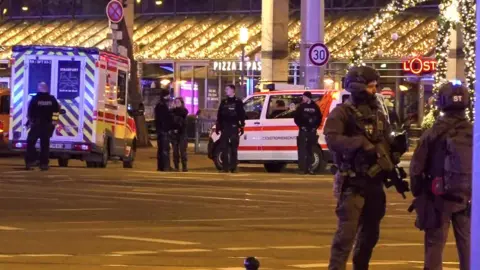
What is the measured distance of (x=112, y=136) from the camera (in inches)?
1091

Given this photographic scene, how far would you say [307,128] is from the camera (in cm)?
2575

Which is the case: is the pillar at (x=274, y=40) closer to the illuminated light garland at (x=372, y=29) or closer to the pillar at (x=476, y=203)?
the illuminated light garland at (x=372, y=29)

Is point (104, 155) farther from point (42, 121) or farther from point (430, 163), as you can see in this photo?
point (430, 163)

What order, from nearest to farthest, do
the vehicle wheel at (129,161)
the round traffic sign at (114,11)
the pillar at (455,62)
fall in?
the vehicle wheel at (129,161), the round traffic sign at (114,11), the pillar at (455,62)

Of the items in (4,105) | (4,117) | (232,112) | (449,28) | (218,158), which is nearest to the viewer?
(232,112)

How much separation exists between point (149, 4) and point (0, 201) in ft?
128

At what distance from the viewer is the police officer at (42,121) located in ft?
80.0

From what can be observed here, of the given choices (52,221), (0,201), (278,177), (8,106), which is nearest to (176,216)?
(52,221)

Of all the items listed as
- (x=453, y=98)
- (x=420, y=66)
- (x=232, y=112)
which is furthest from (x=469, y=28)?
(x=453, y=98)

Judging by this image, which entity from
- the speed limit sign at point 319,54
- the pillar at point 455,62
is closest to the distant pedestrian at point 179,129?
the speed limit sign at point 319,54

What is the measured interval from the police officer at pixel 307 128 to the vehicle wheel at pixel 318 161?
0.67 ft

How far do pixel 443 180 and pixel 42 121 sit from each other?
16051 mm

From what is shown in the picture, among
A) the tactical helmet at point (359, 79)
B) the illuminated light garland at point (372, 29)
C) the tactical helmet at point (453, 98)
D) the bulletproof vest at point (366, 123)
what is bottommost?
the bulletproof vest at point (366, 123)

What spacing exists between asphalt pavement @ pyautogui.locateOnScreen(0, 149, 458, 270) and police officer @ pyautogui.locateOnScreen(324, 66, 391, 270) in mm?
1872
